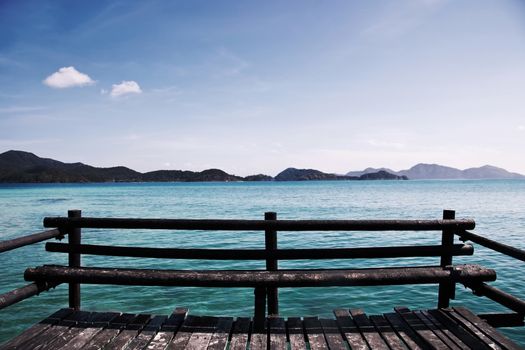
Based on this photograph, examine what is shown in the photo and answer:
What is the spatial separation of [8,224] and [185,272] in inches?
1468

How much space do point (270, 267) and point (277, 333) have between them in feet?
3.34

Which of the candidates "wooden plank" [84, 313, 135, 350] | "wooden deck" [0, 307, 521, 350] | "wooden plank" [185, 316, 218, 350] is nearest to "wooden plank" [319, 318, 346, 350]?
"wooden deck" [0, 307, 521, 350]

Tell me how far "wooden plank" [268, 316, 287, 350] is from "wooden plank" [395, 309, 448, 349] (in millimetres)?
1724

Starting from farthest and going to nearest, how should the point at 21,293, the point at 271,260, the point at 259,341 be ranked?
1. the point at 271,260
2. the point at 21,293
3. the point at 259,341

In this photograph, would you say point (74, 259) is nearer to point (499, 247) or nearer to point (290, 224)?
point (290, 224)

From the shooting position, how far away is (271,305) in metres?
5.43

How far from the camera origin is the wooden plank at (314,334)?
4197 mm

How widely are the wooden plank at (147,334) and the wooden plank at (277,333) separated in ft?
4.93

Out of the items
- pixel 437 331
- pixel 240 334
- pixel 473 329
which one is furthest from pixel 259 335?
pixel 473 329

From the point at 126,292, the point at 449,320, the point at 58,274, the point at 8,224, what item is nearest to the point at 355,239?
the point at 126,292

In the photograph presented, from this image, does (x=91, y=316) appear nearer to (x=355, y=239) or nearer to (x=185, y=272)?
(x=185, y=272)

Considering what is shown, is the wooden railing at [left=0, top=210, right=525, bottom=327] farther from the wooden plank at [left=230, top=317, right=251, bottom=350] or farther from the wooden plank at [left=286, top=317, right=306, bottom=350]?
the wooden plank at [left=286, top=317, right=306, bottom=350]

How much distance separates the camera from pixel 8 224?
33.6m

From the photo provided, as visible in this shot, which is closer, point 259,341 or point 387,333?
point 259,341
